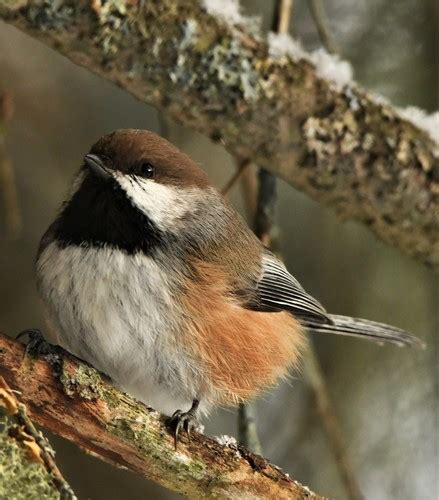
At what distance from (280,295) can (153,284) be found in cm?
73

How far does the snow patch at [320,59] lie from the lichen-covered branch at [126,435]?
62.9 inches

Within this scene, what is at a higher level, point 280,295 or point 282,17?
point 282,17

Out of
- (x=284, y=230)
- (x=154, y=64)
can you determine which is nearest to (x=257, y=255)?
(x=154, y=64)

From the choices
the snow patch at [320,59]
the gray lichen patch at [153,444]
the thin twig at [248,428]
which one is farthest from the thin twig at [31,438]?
the snow patch at [320,59]

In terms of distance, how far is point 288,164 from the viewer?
11.3 feet

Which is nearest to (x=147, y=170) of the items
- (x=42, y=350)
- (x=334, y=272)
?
(x=42, y=350)

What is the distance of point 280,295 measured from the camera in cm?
332

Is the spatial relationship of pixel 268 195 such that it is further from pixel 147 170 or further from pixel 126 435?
pixel 126 435

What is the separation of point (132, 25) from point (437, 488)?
2686 millimetres

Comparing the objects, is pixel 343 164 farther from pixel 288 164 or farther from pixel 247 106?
pixel 247 106

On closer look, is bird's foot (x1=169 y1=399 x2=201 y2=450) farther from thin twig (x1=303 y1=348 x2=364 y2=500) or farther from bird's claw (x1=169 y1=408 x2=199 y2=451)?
thin twig (x1=303 y1=348 x2=364 y2=500)

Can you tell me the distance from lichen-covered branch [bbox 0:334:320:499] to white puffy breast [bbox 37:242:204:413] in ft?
1.10

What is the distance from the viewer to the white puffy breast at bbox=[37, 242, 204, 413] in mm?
2740

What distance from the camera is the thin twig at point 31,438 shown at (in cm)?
198
